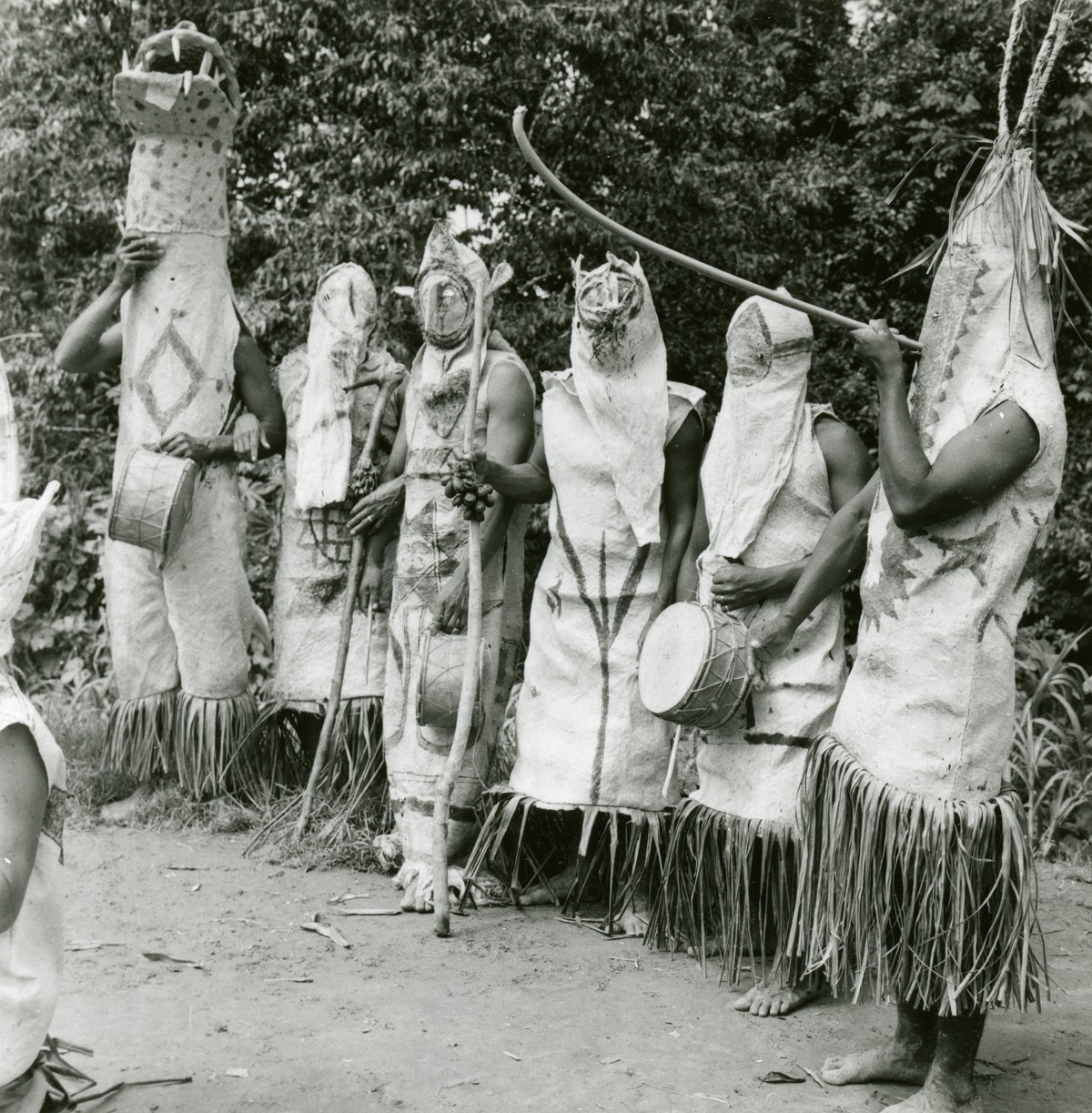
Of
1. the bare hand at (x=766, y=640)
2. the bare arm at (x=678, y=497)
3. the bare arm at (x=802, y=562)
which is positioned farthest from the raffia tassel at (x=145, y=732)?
the bare hand at (x=766, y=640)

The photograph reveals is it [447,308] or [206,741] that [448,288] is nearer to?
[447,308]

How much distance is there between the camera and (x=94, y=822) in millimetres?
5730

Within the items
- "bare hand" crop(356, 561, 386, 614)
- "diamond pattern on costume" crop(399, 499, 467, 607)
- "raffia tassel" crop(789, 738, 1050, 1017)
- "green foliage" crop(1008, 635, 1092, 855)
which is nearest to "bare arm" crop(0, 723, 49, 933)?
"raffia tassel" crop(789, 738, 1050, 1017)

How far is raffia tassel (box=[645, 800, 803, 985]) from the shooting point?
160 inches

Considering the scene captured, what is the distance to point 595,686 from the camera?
4688 mm

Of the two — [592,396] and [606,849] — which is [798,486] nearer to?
[592,396]

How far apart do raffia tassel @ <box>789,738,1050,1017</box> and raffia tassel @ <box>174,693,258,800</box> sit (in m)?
3.23

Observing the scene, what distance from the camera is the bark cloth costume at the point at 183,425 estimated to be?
18.1 feet

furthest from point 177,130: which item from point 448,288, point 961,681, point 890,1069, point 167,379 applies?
point 890,1069

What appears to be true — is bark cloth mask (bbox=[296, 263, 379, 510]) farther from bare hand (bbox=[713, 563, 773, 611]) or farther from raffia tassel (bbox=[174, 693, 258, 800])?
bare hand (bbox=[713, 563, 773, 611])

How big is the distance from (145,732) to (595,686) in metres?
2.23

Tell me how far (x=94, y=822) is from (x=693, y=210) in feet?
18.9

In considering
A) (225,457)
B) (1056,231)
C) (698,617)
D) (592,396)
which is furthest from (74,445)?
(1056,231)

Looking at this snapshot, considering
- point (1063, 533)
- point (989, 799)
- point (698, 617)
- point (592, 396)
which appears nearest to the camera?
point (989, 799)
